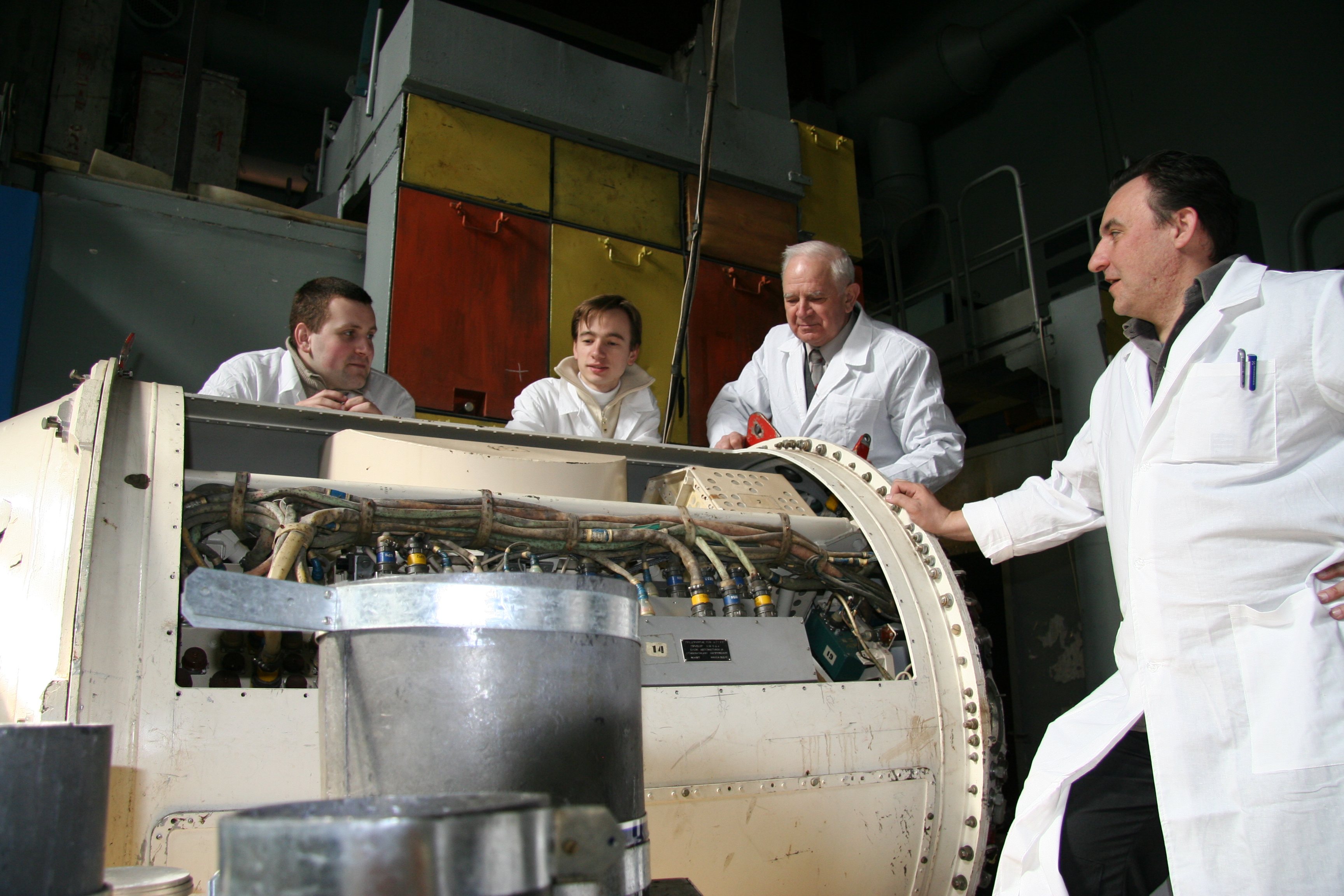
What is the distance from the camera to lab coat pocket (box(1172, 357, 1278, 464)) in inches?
63.3

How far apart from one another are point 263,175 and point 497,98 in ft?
10.4

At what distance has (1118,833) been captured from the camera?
169 centimetres

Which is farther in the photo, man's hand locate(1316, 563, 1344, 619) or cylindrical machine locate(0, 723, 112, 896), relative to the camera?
man's hand locate(1316, 563, 1344, 619)

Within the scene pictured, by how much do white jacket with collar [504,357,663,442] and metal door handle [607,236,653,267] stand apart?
146cm

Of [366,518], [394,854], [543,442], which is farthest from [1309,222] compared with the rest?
[394,854]

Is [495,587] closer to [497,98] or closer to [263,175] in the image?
[497,98]

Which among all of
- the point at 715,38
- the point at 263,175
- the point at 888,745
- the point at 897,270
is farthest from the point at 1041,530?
the point at 263,175

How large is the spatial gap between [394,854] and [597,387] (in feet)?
8.70

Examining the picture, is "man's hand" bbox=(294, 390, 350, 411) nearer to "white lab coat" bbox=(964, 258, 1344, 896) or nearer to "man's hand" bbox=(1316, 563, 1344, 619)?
"white lab coat" bbox=(964, 258, 1344, 896)

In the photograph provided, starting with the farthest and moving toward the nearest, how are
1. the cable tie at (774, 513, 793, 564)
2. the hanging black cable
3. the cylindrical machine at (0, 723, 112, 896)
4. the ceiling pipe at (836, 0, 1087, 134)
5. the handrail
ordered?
the ceiling pipe at (836, 0, 1087, 134)
the handrail
the hanging black cable
the cable tie at (774, 513, 793, 564)
the cylindrical machine at (0, 723, 112, 896)

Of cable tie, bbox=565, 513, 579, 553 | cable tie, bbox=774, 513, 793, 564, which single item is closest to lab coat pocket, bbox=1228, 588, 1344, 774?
cable tie, bbox=774, 513, 793, 564

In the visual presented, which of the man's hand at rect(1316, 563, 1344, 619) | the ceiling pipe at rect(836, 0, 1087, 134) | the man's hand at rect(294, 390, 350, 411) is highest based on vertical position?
the ceiling pipe at rect(836, 0, 1087, 134)

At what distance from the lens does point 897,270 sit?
5.18 meters

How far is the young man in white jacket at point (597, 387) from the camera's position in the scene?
304cm
